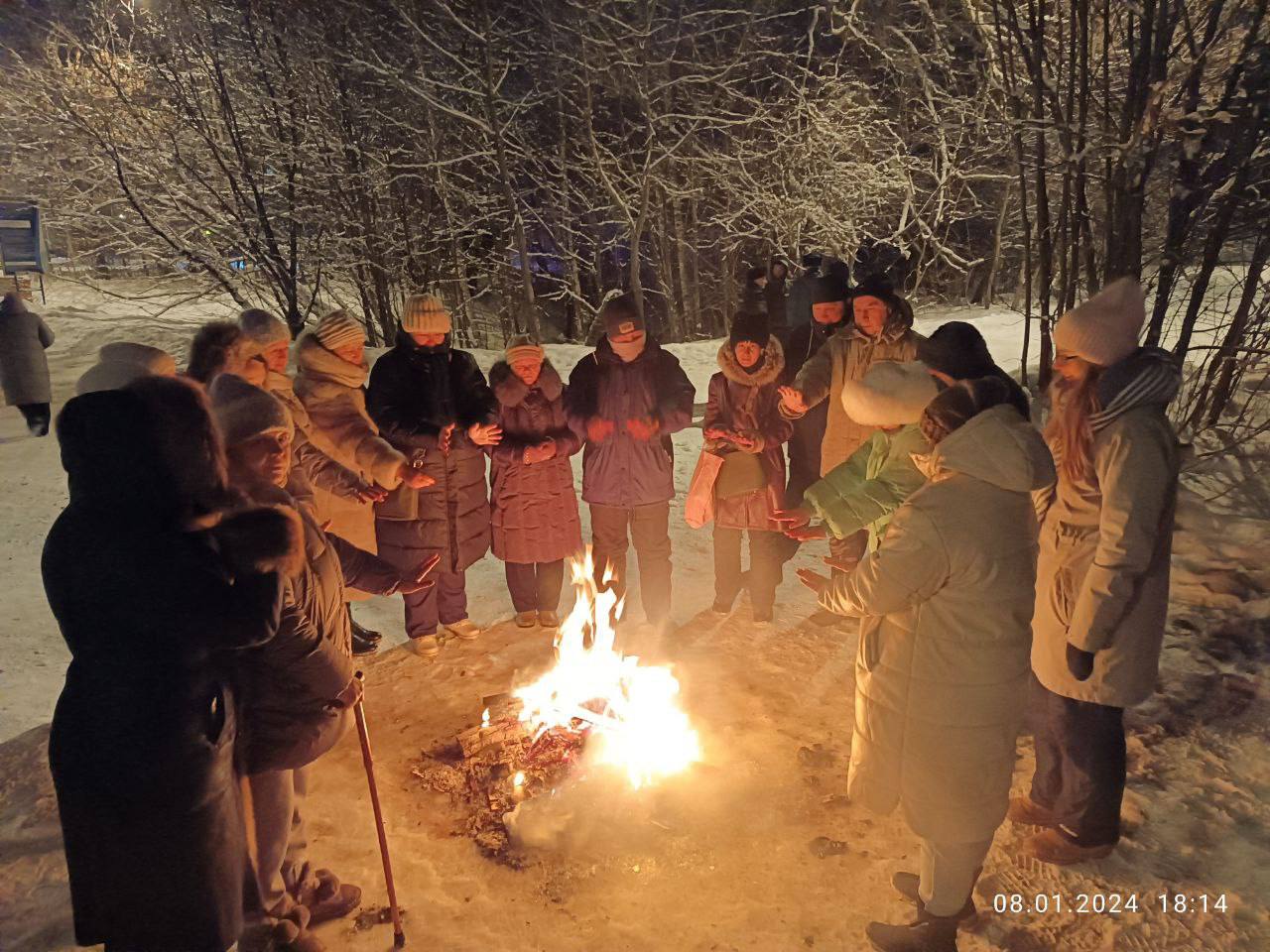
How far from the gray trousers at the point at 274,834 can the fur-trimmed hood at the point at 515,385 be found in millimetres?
2676

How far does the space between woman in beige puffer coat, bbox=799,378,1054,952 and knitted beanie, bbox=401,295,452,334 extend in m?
3.11

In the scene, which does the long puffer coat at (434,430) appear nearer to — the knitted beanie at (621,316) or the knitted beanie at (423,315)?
the knitted beanie at (423,315)

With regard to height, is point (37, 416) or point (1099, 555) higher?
point (1099, 555)

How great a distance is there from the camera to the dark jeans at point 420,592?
497 cm

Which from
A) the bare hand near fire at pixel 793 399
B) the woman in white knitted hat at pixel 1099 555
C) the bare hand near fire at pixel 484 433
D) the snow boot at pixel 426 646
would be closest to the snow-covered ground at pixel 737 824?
the snow boot at pixel 426 646

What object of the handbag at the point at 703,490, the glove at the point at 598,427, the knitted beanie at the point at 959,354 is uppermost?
the knitted beanie at the point at 959,354

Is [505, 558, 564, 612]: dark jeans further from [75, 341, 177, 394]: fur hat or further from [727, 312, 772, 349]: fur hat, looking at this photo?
[75, 341, 177, 394]: fur hat

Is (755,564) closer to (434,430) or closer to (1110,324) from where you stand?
(434,430)

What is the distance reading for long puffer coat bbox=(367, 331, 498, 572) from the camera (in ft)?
16.1

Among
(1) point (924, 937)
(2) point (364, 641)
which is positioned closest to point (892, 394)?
(1) point (924, 937)

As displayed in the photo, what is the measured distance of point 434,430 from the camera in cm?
489

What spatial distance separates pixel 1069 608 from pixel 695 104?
555 inches

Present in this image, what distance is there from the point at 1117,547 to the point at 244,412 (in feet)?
9.61

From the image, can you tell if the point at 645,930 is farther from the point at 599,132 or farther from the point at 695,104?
the point at 599,132
